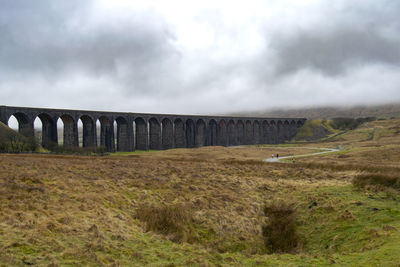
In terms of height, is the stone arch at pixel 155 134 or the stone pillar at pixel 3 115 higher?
the stone pillar at pixel 3 115

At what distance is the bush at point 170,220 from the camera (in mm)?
12984

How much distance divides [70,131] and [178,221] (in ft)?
217

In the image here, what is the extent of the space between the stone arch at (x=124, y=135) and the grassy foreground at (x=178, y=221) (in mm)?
62036

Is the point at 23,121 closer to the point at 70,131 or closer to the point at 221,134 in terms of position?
the point at 70,131

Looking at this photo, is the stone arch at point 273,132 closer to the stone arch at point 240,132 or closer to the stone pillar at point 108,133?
the stone arch at point 240,132

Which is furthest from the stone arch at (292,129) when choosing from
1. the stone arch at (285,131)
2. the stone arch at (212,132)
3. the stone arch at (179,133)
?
the stone arch at (179,133)

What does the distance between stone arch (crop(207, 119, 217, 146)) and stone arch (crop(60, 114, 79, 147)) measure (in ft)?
173

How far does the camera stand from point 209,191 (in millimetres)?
20984

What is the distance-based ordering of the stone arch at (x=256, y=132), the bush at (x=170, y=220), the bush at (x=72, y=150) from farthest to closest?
the stone arch at (x=256, y=132)
the bush at (x=72, y=150)
the bush at (x=170, y=220)

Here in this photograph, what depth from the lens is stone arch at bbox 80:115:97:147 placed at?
247 feet

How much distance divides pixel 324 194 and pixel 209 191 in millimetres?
7312

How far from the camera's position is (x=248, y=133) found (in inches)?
5202

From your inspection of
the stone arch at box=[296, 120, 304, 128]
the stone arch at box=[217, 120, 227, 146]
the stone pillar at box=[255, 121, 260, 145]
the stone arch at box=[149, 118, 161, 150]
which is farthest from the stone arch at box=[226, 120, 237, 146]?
the stone arch at box=[296, 120, 304, 128]

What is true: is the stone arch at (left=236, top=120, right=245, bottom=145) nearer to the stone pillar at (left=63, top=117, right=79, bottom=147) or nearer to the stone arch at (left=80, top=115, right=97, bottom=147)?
the stone arch at (left=80, top=115, right=97, bottom=147)
